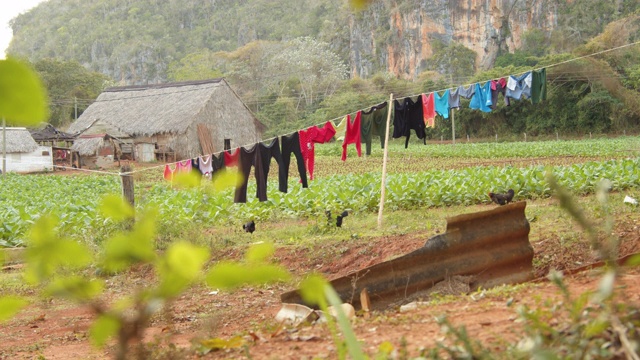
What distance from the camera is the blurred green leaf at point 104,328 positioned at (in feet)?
3.71

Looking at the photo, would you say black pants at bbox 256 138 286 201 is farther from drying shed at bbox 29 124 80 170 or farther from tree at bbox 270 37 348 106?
tree at bbox 270 37 348 106

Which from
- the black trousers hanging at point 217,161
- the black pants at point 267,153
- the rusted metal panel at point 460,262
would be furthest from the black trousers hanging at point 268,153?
the rusted metal panel at point 460,262

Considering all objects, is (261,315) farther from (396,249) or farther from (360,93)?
(360,93)

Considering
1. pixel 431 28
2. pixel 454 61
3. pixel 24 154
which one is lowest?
pixel 24 154

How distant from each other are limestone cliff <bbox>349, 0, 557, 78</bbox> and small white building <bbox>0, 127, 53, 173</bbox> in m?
37.1

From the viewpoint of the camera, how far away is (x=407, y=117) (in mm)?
12055

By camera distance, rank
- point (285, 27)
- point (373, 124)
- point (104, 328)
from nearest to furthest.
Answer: point (104, 328) → point (373, 124) → point (285, 27)

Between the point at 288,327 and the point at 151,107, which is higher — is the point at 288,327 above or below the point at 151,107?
below

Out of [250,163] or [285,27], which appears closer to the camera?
[250,163]

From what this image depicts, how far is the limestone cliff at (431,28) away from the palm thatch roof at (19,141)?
37.2 meters

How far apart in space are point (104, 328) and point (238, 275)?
23 cm

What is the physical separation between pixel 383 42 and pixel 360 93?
2769 centimetres

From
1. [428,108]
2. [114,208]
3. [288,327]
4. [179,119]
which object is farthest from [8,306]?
[179,119]

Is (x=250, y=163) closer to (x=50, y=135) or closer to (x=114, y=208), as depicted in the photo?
(x=114, y=208)
